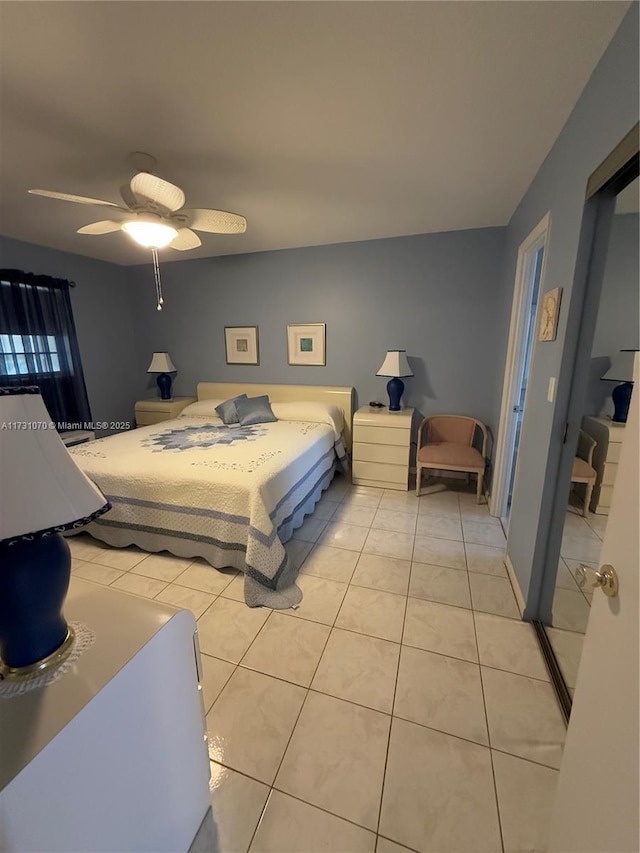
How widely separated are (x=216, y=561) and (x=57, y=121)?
2.43 meters

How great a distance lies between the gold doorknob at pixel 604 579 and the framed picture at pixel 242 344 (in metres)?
3.76

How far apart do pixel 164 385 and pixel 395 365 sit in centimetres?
296

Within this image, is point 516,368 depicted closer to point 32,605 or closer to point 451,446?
point 451,446

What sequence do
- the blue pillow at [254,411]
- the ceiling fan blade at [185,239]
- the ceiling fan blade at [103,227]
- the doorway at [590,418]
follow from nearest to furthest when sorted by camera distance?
the doorway at [590,418]
the ceiling fan blade at [103,227]
the ceiling fan blade at [185,239]
the blue pillow at [254,411]

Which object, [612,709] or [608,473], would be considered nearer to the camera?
[612,709]

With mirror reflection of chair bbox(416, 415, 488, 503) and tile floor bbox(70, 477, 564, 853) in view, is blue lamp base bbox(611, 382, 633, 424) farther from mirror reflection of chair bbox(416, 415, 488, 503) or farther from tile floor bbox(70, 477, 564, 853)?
mirror reflection of chair bbox(416, 415, 488, 503)

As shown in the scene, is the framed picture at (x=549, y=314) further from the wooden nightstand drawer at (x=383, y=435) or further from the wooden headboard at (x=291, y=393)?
the wooden headboard at (x=291, y=393)

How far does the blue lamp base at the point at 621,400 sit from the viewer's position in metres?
1.55

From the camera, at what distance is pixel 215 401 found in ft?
13.1

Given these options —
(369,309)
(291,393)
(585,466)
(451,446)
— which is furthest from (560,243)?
(291,393)

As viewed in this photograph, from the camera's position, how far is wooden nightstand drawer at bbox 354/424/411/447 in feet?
10.5

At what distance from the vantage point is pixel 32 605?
0.71 m

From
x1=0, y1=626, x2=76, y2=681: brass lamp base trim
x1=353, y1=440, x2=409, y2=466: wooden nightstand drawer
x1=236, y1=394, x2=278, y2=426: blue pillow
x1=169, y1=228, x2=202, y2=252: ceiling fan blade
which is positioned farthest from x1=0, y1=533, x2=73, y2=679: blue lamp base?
x1=353, y1=440, x2=409, y2=466: wooden nightstand drawer

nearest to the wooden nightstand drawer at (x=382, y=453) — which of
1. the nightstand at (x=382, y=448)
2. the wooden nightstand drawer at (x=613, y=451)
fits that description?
the nightstand at (x=382, y=448)
